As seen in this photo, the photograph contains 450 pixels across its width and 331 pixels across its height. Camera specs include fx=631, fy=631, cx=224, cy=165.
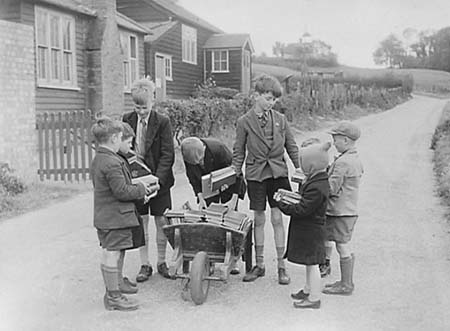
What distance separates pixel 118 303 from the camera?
344 cm

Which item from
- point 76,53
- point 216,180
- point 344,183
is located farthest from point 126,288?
point 76,53

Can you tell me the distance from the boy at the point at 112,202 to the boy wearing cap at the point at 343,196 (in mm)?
1130

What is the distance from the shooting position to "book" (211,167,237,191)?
3781 millimetres

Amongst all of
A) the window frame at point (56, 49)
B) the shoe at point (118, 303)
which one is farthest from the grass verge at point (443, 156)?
the window frame at point (56, 49)

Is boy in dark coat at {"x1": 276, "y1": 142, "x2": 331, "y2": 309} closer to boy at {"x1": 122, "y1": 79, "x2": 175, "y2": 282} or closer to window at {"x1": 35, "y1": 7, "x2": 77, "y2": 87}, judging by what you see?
boy at {"x1": 122, "y1": 79, "x2": 175, "y2": 282}

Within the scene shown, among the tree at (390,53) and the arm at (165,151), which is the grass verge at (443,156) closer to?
the arm at (165,151)

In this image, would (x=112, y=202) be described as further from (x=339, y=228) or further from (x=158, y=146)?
(x=339, y=228)

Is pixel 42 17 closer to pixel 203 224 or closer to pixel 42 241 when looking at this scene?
pixel 42 241

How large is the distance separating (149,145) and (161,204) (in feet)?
1.31

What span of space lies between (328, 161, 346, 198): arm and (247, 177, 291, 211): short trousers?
341 mm

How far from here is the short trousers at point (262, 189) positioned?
3959mm

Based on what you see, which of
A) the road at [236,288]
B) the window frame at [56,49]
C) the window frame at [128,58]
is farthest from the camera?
the window frame at [128,58]

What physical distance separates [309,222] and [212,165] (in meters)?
0.83

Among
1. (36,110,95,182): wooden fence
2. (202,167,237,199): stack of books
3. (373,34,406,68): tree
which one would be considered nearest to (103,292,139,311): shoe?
(202,167,237,199): stack of books
